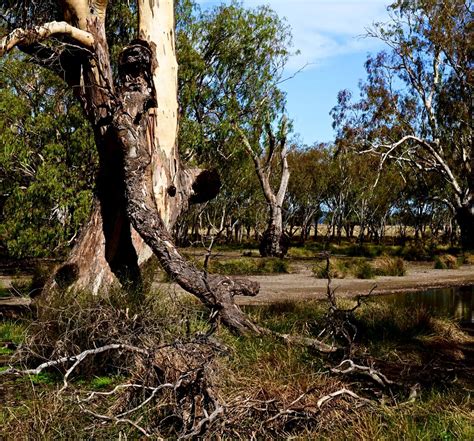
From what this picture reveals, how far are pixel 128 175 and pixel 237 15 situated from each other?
70.7ft

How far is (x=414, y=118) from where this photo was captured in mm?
33469

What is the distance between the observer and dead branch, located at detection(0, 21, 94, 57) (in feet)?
23.7

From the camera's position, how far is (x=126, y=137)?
22.6 ft

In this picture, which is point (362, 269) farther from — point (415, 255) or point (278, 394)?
point (278, 394)

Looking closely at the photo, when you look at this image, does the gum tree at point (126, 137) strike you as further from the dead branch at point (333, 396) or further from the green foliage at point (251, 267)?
the green foliage at point (251, 267)

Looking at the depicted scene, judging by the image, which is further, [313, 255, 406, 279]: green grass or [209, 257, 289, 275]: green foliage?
[209, 257, 289, 275]: green foliage

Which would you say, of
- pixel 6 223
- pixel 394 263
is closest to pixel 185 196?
pixel 6 223

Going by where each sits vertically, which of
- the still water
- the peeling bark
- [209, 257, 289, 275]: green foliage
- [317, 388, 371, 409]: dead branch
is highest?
the peeling bark

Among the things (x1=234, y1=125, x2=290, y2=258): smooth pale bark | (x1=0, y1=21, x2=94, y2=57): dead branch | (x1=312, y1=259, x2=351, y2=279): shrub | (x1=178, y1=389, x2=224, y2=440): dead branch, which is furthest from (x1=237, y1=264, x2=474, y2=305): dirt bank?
(x1=178, y1=389, x2=224, y2=440): dead branch

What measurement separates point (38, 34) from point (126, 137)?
5.52ft

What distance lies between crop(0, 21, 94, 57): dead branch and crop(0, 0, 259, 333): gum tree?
0.01 metres

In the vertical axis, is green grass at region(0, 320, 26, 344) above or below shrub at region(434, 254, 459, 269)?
below

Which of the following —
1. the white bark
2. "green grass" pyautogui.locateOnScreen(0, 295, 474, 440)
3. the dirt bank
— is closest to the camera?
"green grass" pyautogui.locateOnScreen(0, 295, 474, 440)

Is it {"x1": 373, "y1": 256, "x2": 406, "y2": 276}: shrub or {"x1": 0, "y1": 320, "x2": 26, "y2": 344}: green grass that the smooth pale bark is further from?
{"x1": 0, "y1": 320, "x2": 26, "y2": 344}: green grass
